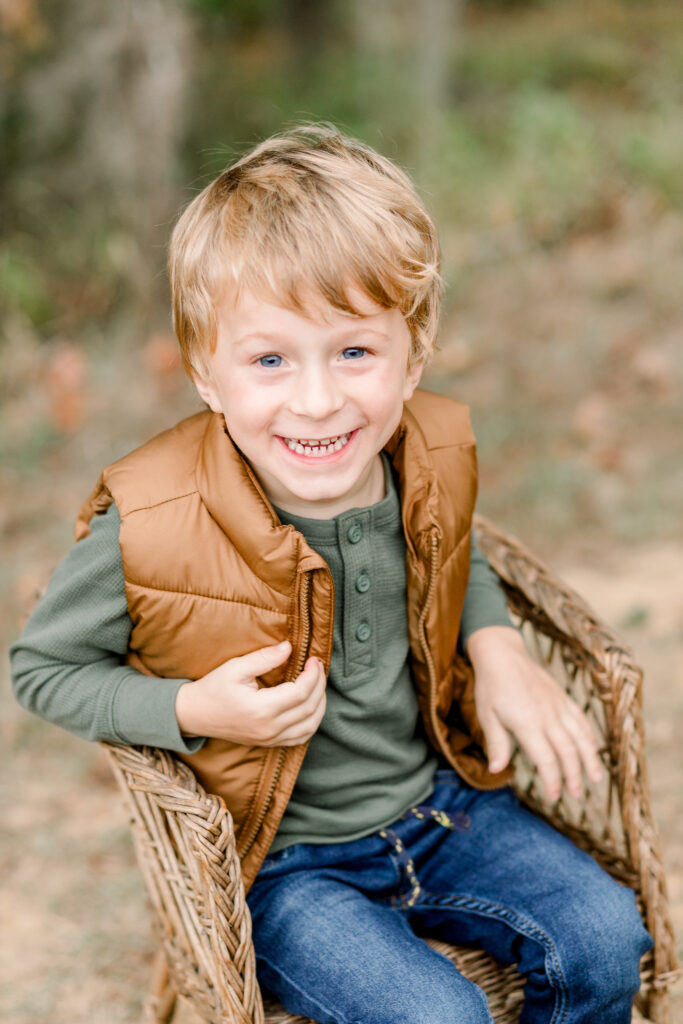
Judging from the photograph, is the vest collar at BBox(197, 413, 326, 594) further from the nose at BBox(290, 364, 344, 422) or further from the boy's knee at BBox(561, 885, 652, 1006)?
the boy's knee at BBox(561, 885, 652, 1006)

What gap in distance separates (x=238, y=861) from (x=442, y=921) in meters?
0.40

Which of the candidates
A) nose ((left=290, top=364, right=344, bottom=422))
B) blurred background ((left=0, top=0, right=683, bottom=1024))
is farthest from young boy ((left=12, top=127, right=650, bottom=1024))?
blurred background ((left=0, top=0, right=683, bottom=1024))

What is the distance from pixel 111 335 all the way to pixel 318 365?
127 inches

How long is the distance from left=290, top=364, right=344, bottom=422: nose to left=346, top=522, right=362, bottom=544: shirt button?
24 centimetres

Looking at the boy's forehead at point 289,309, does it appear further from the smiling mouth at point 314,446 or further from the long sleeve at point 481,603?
the long sleeve at point 481,603

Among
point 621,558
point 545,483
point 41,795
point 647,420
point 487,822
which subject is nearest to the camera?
point 487,822

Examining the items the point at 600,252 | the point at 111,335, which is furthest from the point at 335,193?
the point at 600,252

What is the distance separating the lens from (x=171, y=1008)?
5.95ft

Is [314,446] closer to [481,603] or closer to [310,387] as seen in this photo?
[310,387]

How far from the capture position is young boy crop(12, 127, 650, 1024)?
1.41 meters

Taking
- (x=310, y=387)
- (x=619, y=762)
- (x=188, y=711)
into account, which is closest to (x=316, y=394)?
(x=310, y=387)

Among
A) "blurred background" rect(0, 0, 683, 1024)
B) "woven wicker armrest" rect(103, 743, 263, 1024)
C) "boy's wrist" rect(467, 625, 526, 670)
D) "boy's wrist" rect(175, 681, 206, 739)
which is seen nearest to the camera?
"woven wicker armrest" rect(103, 743, 263, 1024)

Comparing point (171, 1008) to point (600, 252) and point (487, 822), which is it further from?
point (600, 252)

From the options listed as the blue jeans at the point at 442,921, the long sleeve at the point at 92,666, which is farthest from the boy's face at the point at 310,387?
the blue jeans at the point at 442,921
